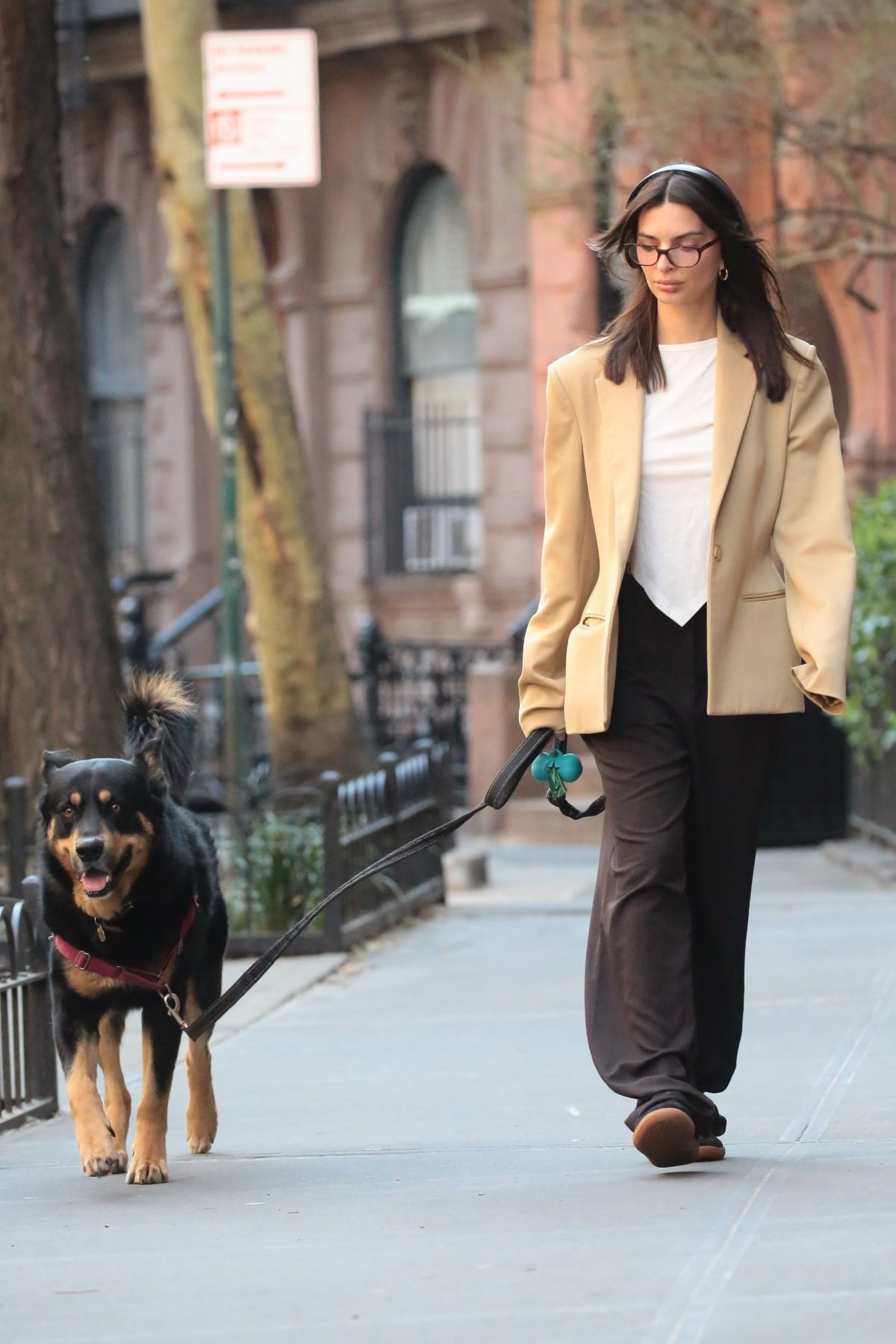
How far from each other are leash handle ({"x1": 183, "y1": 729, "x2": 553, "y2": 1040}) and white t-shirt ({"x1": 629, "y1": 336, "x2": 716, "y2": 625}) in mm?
452

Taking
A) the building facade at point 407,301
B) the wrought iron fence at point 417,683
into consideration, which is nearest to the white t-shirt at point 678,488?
the building facade at point 407,301

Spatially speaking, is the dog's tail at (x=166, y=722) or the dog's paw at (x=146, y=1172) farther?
the dog's tail at (x=166, y=722)

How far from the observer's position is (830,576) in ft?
16.4

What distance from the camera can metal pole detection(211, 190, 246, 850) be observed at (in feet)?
37.3

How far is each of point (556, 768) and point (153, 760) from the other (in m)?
1.07

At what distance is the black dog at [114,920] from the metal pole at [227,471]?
222 inches

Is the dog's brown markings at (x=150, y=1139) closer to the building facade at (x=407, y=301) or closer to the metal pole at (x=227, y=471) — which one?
the metal pole at (x=227, y=471)

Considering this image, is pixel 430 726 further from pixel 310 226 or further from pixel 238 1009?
pixel 238 1009

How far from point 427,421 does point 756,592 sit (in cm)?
1504

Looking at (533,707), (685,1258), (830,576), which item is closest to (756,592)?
(830,576)

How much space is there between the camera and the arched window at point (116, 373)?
22250 mm

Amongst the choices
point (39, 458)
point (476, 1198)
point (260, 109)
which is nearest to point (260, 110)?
point (260, 109)

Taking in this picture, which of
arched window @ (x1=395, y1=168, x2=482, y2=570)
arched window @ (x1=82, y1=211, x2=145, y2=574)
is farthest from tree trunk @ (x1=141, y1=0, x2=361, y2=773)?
arched window @ (x1=82, y1=211, x2=145, y2=574)

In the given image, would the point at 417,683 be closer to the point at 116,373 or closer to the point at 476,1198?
the point at 116,373
